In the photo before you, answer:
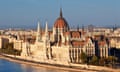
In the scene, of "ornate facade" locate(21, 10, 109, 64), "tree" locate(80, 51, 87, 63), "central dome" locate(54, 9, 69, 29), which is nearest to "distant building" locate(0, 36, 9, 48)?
"ornate facade" locate(21, 10, 109, 64)

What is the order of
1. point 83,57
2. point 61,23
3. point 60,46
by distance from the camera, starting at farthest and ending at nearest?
point 61,23 → point 60,46 → point 83,57

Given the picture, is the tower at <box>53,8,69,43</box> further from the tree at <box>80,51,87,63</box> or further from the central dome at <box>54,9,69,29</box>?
→ the tree at <box>80,51,87,63</box>

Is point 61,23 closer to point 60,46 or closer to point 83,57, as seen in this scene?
point 60,46

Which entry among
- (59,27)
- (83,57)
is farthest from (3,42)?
(83,57)

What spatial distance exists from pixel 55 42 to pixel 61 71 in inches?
371

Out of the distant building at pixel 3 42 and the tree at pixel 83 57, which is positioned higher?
the distant building at pixel 3 42

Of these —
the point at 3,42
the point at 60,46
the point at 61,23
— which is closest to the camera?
the point at 60,46

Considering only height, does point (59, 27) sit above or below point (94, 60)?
above

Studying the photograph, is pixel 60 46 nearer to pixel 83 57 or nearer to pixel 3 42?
pixel 83 57

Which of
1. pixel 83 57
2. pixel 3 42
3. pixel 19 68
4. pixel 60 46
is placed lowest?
pixel 19 68

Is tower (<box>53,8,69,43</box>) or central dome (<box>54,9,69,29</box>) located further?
central dome (<box>54,9,69,29</box>)

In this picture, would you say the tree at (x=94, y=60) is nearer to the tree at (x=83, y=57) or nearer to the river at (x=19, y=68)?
the tree at (x=83, y=57)

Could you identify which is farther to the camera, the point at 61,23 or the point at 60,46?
the point at 61,23

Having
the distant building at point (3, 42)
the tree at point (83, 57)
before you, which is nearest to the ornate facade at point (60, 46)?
the tree at point (83, 57)
